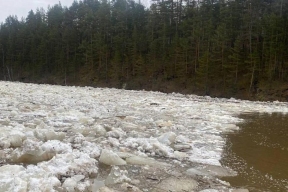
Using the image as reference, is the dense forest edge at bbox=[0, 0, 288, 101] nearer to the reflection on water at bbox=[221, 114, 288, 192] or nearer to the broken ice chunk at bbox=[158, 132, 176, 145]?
the reflection on water at bbox=[221, 114, 288, 192]

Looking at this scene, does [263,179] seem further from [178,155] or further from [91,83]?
[91,83]

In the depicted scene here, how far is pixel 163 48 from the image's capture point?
1585 inches

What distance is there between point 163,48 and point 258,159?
3633 cm

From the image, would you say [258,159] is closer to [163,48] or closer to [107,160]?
[107,160]

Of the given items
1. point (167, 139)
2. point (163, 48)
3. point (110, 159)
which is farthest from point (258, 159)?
point (163, 48)

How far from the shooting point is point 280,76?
30.7 m

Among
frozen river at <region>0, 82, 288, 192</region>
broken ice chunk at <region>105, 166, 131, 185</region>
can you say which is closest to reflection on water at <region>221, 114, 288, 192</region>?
frozen river at <region>0, 82, 288, 192</region>

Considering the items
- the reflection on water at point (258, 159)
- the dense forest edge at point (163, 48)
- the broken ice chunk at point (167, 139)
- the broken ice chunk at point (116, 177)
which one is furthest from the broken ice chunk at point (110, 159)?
the dense forest edge at point (163, 48)

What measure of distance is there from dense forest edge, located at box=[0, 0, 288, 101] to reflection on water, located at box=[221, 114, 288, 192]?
22.7m

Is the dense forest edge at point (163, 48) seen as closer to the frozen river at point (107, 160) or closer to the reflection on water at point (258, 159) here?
the reflection on water at point (258, 159)

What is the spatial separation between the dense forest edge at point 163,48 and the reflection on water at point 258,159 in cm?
2273

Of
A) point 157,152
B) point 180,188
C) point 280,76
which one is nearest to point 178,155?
point 157,152

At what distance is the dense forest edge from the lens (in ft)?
104

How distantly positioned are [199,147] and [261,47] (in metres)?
31.6
